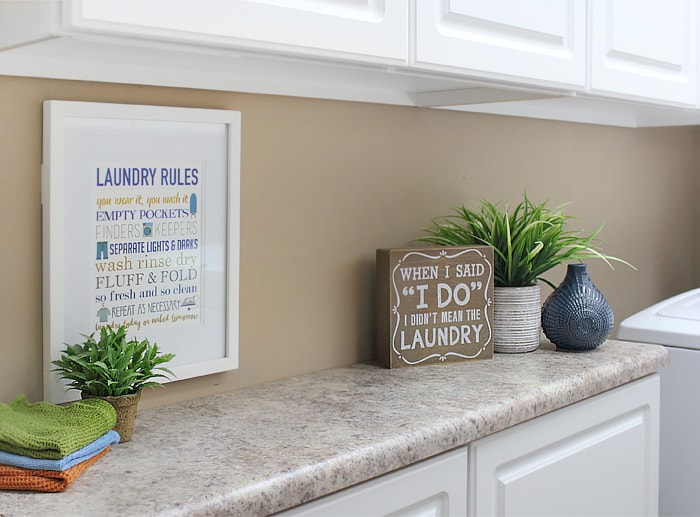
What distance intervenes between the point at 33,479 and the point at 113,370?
0.62 feet

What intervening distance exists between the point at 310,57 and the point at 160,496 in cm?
57

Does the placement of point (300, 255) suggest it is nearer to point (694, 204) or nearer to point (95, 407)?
point (95, 407)

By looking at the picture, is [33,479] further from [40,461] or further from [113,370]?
[113,370]

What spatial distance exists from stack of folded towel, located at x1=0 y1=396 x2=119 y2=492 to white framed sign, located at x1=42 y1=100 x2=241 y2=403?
16 cm

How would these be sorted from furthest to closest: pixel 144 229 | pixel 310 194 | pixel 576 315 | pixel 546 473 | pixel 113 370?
pixel 576 315 → pixel 310 194 → pixel 546 473 → pixel 144 229 → pixel 113 370

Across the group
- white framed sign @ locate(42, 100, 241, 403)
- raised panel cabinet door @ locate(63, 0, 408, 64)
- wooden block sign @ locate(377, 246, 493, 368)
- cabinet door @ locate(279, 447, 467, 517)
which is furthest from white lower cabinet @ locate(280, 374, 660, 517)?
raised panel cabinet door @ locate(63, 0, 408, 64)

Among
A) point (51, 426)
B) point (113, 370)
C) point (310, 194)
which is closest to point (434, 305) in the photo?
point (310, 194)

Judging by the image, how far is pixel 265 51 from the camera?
1047mm

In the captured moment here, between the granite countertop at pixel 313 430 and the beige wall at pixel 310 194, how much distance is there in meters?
0.10

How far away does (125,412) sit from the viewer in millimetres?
1161

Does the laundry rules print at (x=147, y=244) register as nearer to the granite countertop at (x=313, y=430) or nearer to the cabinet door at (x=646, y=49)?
the granite countertop at (x=313, y=430)

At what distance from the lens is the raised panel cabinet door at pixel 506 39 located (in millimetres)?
1254

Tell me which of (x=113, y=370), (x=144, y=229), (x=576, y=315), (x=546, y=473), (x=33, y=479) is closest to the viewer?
(x=33, y=479)

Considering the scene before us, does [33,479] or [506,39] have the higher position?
[506,39]
